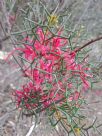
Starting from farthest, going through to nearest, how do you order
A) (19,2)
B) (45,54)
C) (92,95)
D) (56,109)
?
(92,95) < (19,2) < (56,109) < (45,54)

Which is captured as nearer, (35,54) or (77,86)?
(35,54)

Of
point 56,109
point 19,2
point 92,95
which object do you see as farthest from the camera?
point 92,95

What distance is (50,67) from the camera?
1524 mm

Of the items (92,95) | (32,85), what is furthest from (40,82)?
(92,95)

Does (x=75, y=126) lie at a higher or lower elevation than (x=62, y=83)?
lower

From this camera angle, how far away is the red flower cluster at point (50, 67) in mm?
1504

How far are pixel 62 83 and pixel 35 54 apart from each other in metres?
0.20

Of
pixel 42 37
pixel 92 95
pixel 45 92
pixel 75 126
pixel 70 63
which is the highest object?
pixel 42 37

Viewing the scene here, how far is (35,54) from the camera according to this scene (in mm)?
1521

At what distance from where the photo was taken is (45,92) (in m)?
1.69

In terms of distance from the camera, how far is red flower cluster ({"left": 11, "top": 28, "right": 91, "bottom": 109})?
1.50 meters

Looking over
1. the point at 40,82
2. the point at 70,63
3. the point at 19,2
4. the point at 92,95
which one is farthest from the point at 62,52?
the point at 92,95

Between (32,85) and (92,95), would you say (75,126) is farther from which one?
(92,95)

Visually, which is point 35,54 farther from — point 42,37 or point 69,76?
point 69,76
